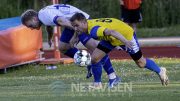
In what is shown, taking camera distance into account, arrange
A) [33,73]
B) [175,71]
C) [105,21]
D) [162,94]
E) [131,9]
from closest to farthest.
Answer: [162,94]
[105,21]
[175,71]
[33,73]
[131,9]

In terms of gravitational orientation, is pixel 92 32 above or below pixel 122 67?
A: above

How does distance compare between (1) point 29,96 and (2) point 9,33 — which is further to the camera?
(2) point 9,33

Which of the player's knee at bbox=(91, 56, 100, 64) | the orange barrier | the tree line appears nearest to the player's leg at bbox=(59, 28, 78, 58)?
the player's knee at bbox=(91, 56, 100, 64)

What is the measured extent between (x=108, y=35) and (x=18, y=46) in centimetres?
639

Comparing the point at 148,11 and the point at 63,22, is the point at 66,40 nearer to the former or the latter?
the point at 63,22

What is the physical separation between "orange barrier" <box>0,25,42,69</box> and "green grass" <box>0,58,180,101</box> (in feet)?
0.96

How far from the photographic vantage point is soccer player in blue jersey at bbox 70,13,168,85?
11.1 m

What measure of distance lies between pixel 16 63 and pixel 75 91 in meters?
5.53

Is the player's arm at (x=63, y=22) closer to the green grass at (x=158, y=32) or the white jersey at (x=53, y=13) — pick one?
the white jersey at (x=53, y=13)

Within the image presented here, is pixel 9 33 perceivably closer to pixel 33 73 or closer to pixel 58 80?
pixel 33 73

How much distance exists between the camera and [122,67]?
1653cm

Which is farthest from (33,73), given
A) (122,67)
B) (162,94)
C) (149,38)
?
(149,38)

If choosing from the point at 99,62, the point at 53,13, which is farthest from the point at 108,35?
the point at 53,13

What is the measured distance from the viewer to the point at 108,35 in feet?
36.3
